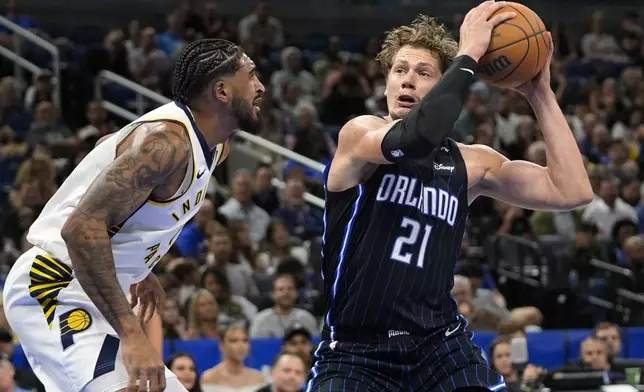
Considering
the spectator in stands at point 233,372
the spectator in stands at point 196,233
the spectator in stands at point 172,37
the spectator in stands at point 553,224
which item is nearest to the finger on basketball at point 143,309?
the spectator in stands at point 233,372

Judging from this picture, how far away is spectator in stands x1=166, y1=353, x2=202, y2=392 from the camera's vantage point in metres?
7.31

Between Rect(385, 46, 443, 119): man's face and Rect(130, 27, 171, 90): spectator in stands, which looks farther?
Rect(130, 27, 171, 90): spectator in stands

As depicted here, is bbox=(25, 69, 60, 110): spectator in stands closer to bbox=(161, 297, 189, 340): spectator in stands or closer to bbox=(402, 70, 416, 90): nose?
bbox=(161, 297, 189, 340): spectator in stands

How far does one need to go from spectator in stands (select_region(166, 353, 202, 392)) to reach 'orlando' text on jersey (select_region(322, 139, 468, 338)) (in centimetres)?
319

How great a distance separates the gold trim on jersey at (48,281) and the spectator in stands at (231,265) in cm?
559

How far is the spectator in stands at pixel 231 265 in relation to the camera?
974cm

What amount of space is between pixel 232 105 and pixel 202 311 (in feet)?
15.4

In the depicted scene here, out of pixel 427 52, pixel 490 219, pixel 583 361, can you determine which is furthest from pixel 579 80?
pixel 427 52

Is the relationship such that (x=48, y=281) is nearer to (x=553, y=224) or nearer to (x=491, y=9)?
(x=491, y=9)

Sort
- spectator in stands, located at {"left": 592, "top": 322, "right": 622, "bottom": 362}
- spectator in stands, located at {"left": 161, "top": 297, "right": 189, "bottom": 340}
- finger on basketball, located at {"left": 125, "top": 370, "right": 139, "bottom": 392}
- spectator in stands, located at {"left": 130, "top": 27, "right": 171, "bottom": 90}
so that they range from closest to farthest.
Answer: finger on basketball, located at {"left": 125, "top": 370, "right": 139, "bottom": 392} < spectator in stands, located at {"left": 161, "top": 297, "right": 189, "bottom": 340} < spectator in stands, located at {"left": 592, "top": 322, "right": 622, "bottom": 362} < spectator in stands, located at {"left": 130, "top": 27, "right": 171, "bottom": 90}

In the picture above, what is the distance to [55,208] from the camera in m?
4.20

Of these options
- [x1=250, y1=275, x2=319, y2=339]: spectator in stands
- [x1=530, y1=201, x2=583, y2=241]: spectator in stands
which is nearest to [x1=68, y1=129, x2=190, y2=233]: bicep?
[x1=250, y1=275, x2=319, y2=339]: spectator in stands

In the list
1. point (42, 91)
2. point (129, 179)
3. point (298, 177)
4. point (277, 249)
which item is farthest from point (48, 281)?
point (42, 91)

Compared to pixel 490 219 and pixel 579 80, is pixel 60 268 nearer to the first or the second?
pixel 490 219
